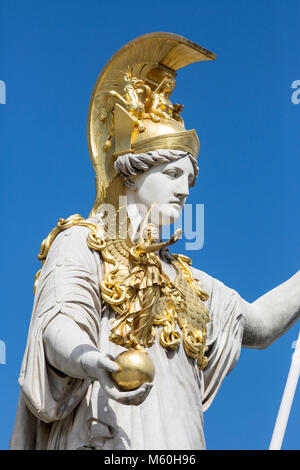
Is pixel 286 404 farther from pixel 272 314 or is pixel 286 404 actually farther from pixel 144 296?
pixel 144 296

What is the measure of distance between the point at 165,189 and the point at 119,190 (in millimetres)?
405

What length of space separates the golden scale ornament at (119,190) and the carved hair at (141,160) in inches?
1.8

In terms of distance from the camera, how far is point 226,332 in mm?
8273

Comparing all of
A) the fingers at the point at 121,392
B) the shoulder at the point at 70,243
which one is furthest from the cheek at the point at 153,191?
the fingers at the point at 121,392

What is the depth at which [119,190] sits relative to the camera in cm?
829

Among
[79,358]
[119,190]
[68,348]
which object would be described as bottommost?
[79,358]

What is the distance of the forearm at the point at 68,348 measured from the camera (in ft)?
21.9

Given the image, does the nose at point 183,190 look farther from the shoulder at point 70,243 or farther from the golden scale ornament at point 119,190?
the shoulder at point 70,243

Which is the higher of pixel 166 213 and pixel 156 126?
pixel 156 126

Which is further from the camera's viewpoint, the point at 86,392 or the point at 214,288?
the point at 214,288

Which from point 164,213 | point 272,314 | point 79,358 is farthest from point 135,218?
point 79,358
